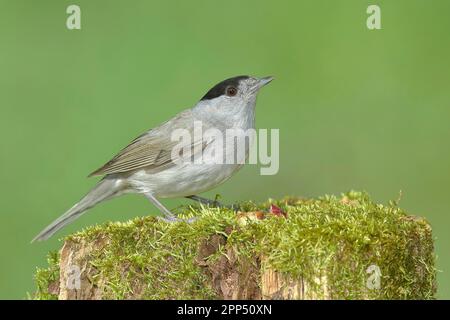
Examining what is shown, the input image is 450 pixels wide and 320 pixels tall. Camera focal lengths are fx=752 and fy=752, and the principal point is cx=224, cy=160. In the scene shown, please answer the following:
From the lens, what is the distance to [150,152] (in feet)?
22.5

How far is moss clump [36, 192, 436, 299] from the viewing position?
4746 mm

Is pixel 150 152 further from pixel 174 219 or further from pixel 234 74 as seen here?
pixel 234 74

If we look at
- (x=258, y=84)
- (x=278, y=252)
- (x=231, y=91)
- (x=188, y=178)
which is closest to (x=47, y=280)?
(x=188, y=178)

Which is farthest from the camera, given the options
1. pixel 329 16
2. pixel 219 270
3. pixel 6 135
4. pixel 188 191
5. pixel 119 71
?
pixel 329 16

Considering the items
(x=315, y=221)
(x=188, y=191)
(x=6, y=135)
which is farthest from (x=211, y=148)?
(x=6, y=135)

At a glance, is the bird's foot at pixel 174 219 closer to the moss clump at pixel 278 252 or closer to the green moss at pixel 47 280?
the moss clump at pixel 278 252

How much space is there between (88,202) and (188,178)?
1.03 metres

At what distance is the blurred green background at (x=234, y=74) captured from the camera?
10734 millimetres

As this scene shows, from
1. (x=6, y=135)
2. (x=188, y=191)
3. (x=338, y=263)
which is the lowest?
(x=338, y=263)

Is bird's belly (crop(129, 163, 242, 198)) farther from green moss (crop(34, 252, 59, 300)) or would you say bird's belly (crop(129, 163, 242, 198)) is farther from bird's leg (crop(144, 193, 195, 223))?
green moss (crop(34, 252, 59, 300))

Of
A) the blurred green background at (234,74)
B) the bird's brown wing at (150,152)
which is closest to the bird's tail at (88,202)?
the bird's brown wing at (150,152)

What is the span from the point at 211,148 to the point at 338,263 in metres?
2.17

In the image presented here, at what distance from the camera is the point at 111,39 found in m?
13.1
